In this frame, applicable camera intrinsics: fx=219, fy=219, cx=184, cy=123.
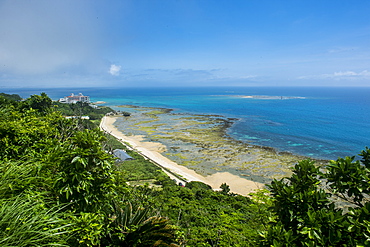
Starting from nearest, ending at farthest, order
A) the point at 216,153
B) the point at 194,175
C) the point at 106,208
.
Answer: the point at 106,208, the point at 194,175, the point at 216,153

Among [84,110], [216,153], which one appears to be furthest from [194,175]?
[84,110]

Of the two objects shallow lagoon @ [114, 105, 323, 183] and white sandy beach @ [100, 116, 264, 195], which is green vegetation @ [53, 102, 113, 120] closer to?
shallow lagoon @ [114, 105, 323, 183]

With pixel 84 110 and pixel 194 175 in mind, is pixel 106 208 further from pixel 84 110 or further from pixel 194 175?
pixel 84 110

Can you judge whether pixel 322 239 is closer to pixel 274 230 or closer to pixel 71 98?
pixel 274 230

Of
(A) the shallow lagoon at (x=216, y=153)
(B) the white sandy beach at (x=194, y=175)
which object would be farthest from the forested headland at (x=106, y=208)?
(A) the shallow lagoon at (x=216, y=153)

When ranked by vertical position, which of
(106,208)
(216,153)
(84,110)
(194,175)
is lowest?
(194,175)

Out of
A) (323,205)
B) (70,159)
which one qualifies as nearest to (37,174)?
(70,159)

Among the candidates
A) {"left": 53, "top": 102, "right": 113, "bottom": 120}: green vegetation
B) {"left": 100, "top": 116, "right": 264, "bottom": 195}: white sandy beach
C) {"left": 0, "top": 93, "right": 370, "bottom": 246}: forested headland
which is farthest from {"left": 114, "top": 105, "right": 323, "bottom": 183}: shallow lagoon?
{"left": 0, "top": 93, "right": 370, "bottom": 246}: forested headland

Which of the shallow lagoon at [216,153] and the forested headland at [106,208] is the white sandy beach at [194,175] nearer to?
the shallow lagoon at [216,153]

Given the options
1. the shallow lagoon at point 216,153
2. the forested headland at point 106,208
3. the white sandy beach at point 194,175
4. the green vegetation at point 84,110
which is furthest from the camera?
the green vegetation at point 84,110

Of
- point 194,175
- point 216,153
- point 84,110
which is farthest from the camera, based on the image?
point 84,110

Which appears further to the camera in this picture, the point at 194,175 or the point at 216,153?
the point at 216,153
